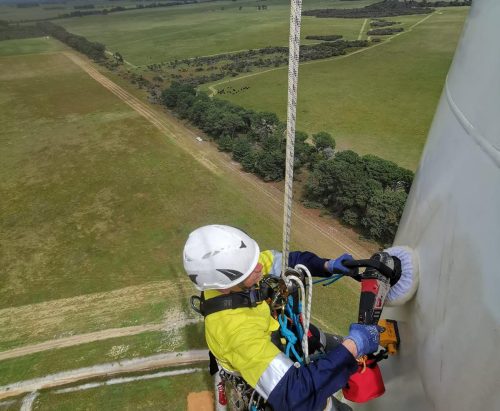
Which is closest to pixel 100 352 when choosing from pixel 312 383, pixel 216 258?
pixel 216 258

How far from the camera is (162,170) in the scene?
33906mm

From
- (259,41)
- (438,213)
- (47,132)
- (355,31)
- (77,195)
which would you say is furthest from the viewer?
(355,31)

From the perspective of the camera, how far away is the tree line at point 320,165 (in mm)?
24312

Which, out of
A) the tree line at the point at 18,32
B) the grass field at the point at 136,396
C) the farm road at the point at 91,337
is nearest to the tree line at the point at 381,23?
the tree line at the point at 18,32

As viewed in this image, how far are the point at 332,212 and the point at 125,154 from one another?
20.8 m

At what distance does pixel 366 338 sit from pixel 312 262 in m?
1.52

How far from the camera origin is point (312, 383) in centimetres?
368

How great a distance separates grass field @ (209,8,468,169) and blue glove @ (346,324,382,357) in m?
33.9

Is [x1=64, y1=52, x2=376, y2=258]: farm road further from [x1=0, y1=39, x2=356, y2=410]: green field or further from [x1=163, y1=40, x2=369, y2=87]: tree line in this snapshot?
[x1=163, y1=40, x2=369, y2=87]: tree line

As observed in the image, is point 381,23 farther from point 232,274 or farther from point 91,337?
point 232,274

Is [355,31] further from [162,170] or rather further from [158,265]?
[158,265]

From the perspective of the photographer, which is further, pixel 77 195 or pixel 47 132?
pixel 47 132

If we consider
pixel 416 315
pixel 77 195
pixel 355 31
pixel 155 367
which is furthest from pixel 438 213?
pixel 355 31

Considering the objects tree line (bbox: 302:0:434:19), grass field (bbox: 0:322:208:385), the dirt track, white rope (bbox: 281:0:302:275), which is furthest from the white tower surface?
tree line (bbox: 302:0:434:19)
